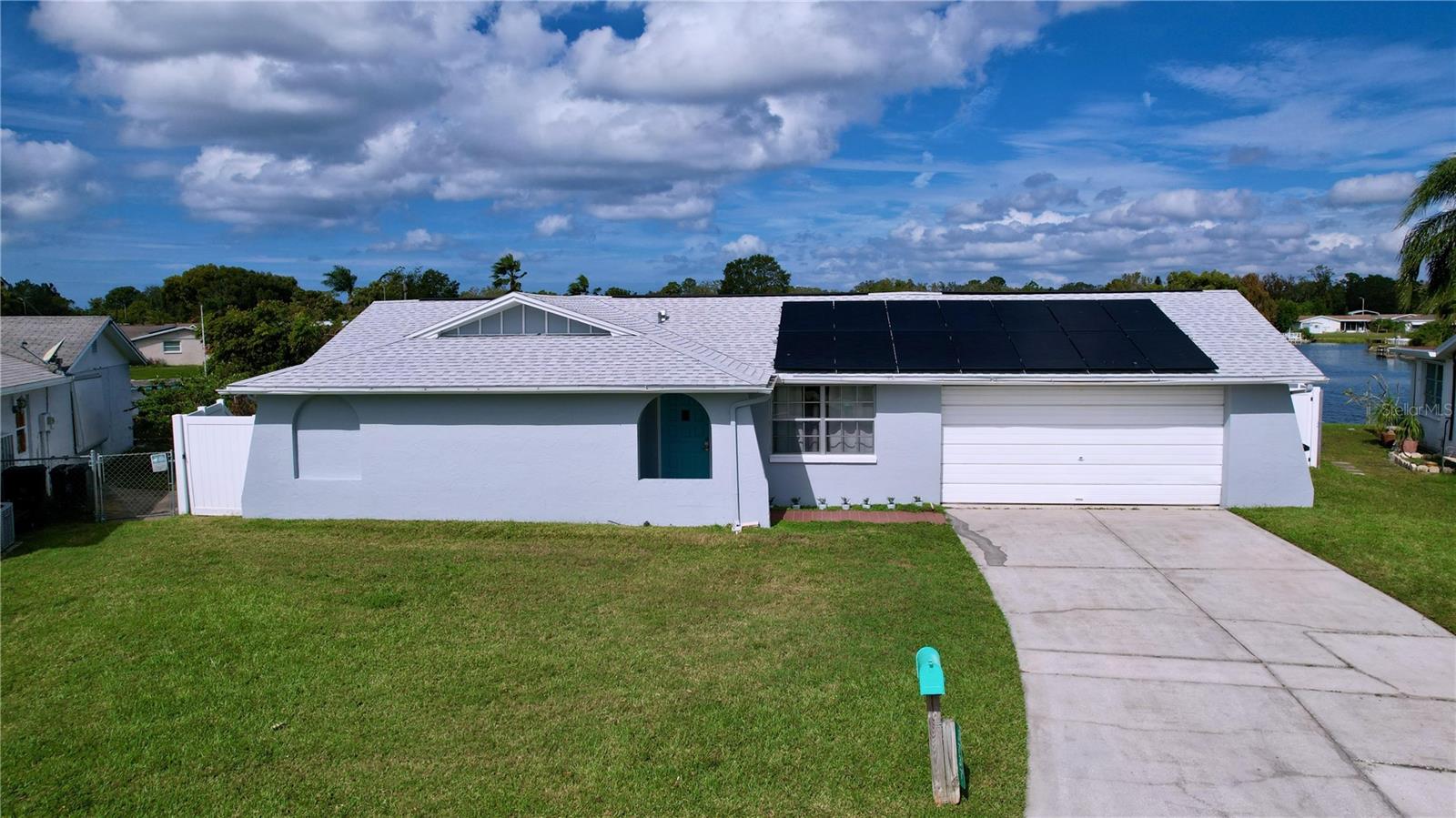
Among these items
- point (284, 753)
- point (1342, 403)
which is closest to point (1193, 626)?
point (284, 753)

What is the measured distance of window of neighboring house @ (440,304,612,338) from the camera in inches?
622

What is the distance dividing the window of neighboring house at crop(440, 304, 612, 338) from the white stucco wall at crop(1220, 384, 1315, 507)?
11.0 meters

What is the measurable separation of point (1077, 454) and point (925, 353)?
10.3 ft

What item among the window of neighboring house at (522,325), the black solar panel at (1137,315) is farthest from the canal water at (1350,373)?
the window of neighboring house at (522,325)

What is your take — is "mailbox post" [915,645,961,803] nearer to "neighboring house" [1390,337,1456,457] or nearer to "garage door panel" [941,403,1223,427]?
"garage door panel" [941,403,1223,427]

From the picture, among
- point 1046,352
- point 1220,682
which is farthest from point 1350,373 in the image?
point 1220,682

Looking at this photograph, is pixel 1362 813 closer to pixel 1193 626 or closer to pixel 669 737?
pixel 1193 626

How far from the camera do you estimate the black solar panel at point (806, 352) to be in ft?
49.9

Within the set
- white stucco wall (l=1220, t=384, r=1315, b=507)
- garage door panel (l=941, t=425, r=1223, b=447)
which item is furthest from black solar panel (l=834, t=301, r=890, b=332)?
white stucco wall (l=1220, t=384, r=1315, b=507)

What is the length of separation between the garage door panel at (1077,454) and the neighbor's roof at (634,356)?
128 centimetres

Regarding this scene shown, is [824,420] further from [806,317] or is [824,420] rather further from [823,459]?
[806,317]

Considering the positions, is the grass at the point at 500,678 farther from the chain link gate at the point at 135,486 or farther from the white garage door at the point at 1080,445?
the white garage door at the point at 1080,445

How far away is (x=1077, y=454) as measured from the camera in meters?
15.4

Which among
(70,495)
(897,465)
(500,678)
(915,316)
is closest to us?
(500,678)
